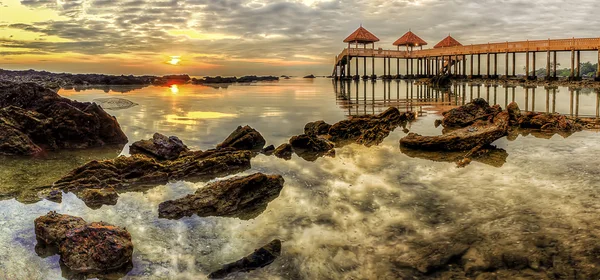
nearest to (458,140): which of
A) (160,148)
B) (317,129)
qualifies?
(317,129)

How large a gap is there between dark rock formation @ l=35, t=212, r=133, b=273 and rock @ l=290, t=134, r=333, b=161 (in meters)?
6.29

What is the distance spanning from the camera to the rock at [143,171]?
329 inches

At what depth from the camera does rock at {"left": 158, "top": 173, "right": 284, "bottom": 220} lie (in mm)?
6738

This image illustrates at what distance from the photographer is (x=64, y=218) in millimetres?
5895

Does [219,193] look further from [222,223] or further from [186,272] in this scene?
[186,272]

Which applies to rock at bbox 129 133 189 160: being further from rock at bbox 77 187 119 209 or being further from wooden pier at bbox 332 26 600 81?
wooden pier at bbox 332 26 600 81

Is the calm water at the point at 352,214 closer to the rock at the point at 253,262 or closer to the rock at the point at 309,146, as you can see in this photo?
the rock at the point at 253,262

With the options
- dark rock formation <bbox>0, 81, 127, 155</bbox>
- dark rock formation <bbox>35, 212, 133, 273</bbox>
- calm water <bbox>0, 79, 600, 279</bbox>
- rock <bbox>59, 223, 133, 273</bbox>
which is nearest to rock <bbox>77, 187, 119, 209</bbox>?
calm water <bbox>0, 79, 600, 279</bbox>

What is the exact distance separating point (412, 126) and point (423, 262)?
11.3 metres

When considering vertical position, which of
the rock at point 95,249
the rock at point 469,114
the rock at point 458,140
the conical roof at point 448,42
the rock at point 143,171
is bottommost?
the rock at point 95,249

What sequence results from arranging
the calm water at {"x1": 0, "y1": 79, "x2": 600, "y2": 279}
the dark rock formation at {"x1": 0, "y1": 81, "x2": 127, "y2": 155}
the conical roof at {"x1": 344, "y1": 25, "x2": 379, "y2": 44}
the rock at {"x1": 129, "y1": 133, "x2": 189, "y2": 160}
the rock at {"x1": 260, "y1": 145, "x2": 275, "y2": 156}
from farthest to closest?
the conical roof at {"x1": 344, "y1": 25, "x2": 379, "y2": 44} → the dark rock formation at {"x1": 0, "y1": 81, "x2": 127, "y2": 155} → the rock at {"x1": 260, "y1": 145, "x2": 275, "y2": 156} → the rock at {"x1": 129, "y1": 133, "x2": 189, "y2": 160} → the calm water at {"x1": 0, "y1": 79, "x2": 600, "y2": 279}

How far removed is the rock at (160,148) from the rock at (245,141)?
1.24 meters

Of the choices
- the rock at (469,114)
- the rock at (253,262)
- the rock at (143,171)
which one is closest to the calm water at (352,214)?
the rock at (253,262)

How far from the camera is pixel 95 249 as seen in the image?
5.06m
